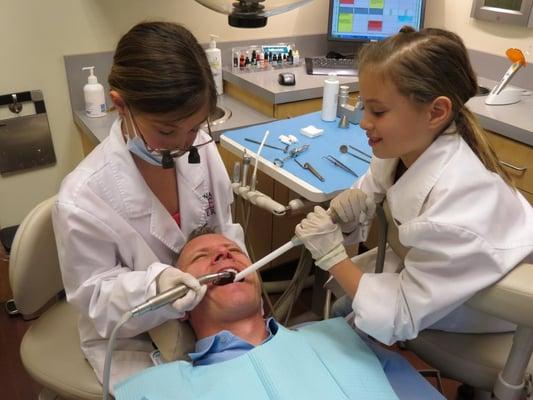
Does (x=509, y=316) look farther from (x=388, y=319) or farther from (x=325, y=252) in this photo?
(x=325, y=252)

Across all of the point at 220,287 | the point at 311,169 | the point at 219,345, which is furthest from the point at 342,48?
the point at 219,345

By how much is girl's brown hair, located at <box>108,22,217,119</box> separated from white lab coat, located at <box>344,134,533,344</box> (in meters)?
0.52

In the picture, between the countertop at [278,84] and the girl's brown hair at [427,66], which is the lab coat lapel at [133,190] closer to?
the girl's brown hair at [427,66]

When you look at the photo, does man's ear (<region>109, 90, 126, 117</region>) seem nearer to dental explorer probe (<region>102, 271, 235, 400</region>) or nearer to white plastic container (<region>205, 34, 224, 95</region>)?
dental explorer probe (<region>102, 271, 235, 400</region>)

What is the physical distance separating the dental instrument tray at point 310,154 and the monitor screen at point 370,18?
857 mm

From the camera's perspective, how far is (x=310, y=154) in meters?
1.68

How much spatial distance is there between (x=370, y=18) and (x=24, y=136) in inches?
70.5

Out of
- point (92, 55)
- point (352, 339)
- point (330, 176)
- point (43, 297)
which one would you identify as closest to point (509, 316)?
point (352, 339)

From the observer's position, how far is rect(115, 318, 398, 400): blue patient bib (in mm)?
1058

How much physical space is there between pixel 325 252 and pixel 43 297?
2.49 feet

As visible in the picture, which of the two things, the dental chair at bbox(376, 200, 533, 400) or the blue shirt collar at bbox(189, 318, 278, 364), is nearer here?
the dental chair at bbox(376, 200, 533, 400)

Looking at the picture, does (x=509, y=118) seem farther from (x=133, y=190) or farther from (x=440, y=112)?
(x=133, y=190)

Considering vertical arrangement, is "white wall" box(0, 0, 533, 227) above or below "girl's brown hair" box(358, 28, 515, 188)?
below

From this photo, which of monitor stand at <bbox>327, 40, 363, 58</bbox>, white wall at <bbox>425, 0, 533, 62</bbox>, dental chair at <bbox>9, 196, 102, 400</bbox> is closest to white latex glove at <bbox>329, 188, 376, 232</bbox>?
dental chair at <bbox>9, 196, 102, 400</bbox>
